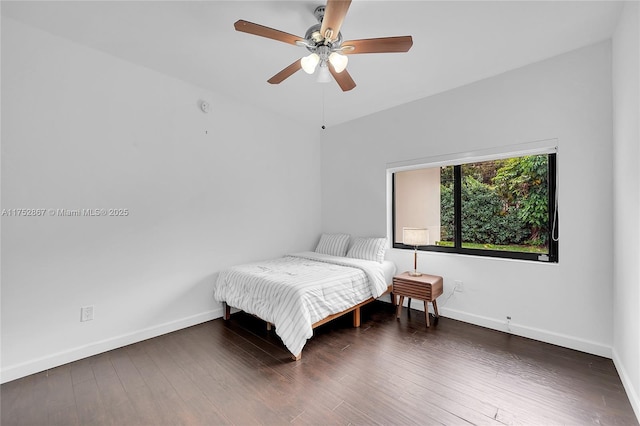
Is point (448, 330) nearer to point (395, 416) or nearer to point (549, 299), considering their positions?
point (549, 299)

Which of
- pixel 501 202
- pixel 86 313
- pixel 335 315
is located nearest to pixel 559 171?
pixel 501 202

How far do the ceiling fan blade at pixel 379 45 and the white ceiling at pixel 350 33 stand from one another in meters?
0.30

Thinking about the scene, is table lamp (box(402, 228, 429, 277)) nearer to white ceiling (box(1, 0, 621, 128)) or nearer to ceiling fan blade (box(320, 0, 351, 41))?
white ceiling (box(1, 0, 621, 128))

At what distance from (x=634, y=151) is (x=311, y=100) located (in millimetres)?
3022

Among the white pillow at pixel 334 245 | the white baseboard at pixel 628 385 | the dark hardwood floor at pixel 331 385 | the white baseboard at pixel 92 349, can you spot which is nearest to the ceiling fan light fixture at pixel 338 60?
the dark hardwood floor at pixel 331 385

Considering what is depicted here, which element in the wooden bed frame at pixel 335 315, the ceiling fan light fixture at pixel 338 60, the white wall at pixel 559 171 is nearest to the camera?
the ceiling fan light fixture at pixel 338 60

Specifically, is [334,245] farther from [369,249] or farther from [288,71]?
[288,71]

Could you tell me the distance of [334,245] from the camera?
4.26 meters

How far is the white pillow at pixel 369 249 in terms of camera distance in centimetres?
374

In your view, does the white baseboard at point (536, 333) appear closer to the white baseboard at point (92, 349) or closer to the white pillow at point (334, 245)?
the white pillow at point (334, 245)

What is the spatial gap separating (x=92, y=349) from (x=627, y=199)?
4.44 metres

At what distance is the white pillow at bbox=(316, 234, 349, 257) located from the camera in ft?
13.7

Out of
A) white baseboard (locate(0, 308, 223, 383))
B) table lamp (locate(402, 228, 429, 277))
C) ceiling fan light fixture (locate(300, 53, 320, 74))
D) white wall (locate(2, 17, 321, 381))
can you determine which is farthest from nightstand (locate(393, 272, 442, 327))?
ceiling fan light fixture (locate(300, 53, 320, 74))

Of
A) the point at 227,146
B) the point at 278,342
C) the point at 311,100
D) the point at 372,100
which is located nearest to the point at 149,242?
the point at 227,146
